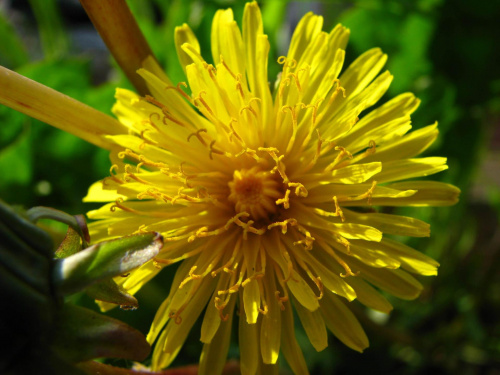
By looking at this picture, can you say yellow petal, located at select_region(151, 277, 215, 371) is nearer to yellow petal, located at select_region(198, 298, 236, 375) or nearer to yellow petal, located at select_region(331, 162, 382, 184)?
yellow petal, located at select_region(198, 298, 236, 375)

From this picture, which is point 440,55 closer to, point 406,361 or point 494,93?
point 494,93

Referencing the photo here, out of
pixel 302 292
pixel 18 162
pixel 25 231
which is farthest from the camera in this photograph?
pixel 18 162

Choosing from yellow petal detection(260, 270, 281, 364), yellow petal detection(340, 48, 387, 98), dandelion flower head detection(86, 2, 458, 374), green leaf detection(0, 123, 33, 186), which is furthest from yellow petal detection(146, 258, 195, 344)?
green leaf detection(0, 123, 33, 186)

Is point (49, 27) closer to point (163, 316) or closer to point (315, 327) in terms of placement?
point (163, 316)

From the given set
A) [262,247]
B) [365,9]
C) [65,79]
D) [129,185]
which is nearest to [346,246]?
[262,247]

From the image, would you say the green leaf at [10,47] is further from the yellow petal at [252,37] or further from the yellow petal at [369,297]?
the yellow petal at [369,297]

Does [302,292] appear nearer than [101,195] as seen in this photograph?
Yes

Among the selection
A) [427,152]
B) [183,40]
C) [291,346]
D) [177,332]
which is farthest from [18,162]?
[427,152]
